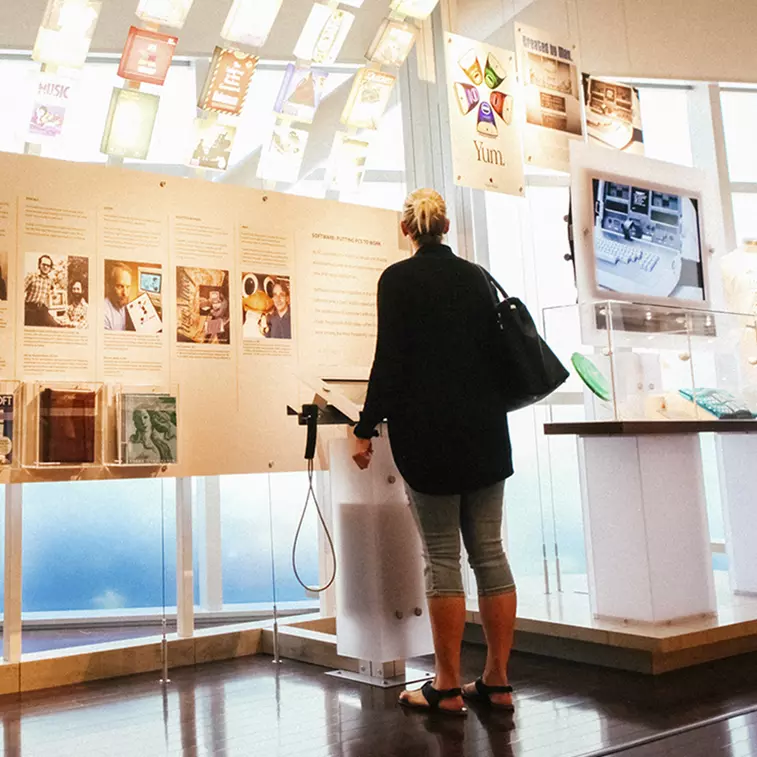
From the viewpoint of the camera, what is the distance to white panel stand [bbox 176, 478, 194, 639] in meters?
3.80

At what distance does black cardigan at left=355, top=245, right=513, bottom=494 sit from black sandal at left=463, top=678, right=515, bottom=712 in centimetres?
66

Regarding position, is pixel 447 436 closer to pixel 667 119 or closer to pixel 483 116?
pixel 483 116

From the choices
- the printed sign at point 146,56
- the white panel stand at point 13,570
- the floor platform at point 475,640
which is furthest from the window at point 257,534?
the printed sign at point 146,56

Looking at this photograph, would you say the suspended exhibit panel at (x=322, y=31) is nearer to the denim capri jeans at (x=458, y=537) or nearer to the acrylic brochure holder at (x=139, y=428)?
the acrylic brochure holder at (x=139, y=428)

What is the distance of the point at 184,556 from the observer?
12.6 ft

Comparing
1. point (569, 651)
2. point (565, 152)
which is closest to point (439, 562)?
point (569, 651)

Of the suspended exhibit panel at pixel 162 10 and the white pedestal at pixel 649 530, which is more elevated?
the suspended exhibit panel at pixel 162 10

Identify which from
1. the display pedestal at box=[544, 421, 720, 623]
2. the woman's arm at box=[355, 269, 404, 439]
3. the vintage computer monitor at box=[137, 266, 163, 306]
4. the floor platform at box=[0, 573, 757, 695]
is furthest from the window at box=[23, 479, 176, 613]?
the display pedestal at box=[544, 421, 720, 623]

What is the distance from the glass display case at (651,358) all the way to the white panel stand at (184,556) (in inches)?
68.0

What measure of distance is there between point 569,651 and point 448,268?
1.73m

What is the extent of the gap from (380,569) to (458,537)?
0.47 metres

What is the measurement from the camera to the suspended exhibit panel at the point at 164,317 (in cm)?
332

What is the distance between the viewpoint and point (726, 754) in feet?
7.36

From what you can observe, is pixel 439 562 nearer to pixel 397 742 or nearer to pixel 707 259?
pixel 397 742
